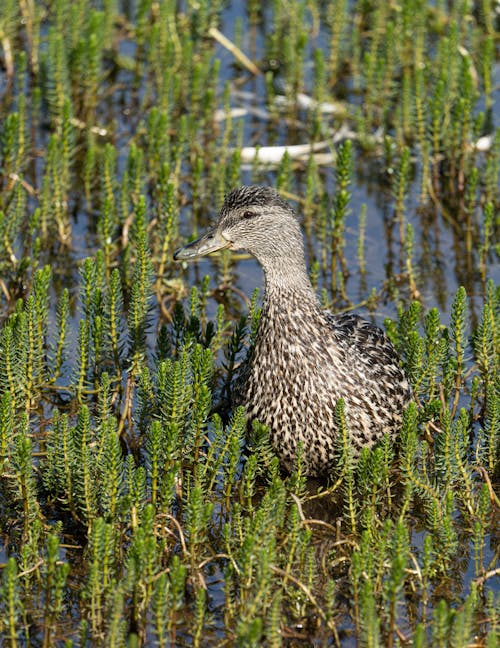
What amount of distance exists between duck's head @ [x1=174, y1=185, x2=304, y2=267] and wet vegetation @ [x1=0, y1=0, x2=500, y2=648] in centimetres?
45

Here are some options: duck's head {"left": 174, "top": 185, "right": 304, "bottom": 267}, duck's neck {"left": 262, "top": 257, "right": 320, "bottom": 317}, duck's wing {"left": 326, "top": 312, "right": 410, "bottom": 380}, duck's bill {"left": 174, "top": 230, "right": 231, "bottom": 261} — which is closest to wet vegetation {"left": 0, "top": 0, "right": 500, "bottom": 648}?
duck's wing {"left": 326, "top": 312, "right": 410, "bottom": 380}

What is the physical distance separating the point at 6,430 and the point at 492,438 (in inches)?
108

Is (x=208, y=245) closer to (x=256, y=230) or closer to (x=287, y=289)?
(x=256, y=230)

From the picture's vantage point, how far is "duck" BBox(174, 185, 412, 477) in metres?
7.59

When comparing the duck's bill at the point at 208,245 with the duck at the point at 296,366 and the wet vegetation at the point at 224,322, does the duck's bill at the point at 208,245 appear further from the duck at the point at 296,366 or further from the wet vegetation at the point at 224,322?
the wet vegetation at the point at 224,322

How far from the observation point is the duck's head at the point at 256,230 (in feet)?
25.6

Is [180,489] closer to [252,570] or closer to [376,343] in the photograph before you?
[252,570]

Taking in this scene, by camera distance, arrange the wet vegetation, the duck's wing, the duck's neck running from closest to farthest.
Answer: the wet vegetation < the duck's neck < the duck's wing

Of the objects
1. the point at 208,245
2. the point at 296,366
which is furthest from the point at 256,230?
the point at 296,366

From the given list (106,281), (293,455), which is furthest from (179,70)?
(293,455)

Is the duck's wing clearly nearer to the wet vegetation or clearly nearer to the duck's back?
the duck's back

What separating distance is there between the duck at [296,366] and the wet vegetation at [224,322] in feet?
0.56

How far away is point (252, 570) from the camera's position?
21.0 feet

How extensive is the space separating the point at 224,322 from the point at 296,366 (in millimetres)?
1909
